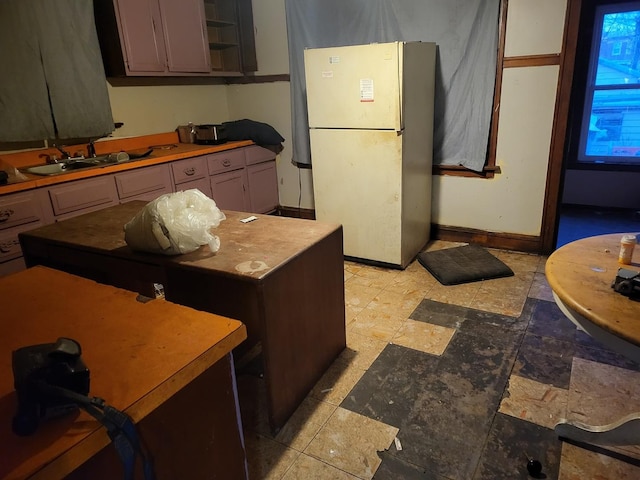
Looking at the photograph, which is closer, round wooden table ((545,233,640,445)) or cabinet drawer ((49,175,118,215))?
round wooden table ((545,233,640,445))

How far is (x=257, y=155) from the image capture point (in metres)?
4.11

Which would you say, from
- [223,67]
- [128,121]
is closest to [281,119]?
[223,67]

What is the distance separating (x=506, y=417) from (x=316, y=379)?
0.82 meters

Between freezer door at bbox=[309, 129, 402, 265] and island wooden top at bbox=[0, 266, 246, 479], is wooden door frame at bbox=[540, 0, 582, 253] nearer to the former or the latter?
freezer door at bbox=[309, 129, 402, 265]

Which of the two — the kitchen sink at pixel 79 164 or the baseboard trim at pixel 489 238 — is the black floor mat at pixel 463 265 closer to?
the baseboard trim at pixel 489 238

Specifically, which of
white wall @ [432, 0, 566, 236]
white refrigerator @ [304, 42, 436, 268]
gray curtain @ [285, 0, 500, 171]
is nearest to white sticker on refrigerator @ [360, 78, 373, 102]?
white refrigerator @ [304, 42, 436, 268]

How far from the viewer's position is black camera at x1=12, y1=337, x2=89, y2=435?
689 mm

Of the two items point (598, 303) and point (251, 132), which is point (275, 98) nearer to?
point (251, 132)

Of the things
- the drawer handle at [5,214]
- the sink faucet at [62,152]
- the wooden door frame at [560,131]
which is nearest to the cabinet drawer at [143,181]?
the sink faucet at [62,152]

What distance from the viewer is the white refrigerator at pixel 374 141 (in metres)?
2.82

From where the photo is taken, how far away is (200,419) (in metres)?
0.97

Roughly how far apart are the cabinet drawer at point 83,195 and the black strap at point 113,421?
229cm

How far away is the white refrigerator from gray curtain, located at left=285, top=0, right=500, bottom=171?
0.47ft

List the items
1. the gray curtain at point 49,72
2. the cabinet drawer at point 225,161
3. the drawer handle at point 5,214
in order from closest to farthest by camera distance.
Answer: the drawer handle at point 5,214 → the gray curtain at point 49,72 → the cabinet drawer at point 225,161
